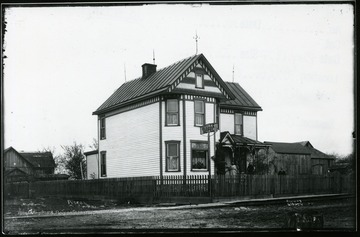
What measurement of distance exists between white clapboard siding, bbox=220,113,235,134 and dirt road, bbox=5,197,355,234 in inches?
465

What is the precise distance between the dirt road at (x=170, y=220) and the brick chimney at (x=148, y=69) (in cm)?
1256

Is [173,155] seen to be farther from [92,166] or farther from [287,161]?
[92,166]

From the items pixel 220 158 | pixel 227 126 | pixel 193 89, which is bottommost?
pixel 220 158

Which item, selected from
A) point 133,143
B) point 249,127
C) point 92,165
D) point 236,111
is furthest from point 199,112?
point 92,165

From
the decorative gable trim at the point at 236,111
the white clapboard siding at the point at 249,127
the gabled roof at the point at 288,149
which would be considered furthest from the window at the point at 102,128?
the gabled roof at the point at 288,149

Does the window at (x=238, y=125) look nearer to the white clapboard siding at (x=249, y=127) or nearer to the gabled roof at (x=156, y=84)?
the white clapboard siding at (x=249, y=127)

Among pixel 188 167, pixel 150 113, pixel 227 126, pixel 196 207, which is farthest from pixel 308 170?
pixel 196 207

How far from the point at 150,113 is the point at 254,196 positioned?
748 cm

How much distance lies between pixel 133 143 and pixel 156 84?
3874 mm

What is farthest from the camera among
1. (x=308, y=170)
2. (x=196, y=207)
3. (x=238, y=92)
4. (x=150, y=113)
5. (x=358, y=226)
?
(x=238, y=92)

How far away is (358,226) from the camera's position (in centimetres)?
1251

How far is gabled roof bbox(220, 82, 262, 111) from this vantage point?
1258 inches

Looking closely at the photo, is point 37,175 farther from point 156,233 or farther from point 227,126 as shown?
point 156,233

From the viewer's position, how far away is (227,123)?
31.8 metres
